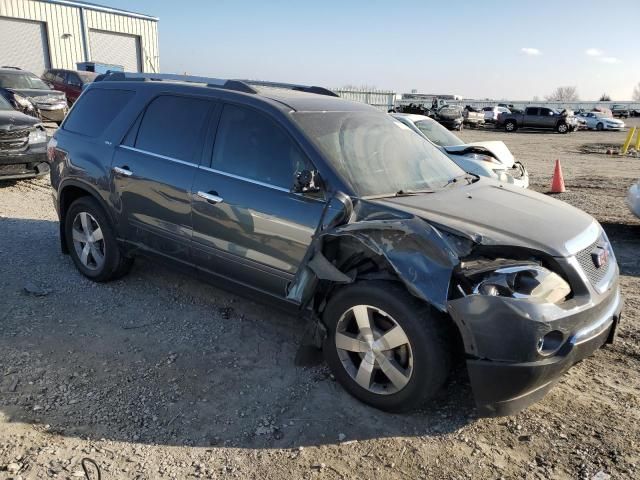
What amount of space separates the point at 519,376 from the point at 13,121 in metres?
8.97

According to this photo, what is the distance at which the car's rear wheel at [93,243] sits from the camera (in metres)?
4.73

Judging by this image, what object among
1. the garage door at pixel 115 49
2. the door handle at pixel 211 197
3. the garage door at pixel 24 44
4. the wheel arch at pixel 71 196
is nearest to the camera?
the door handle at pixel 211 197

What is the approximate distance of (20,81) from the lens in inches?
651

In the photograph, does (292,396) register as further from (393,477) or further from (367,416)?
(393,477)

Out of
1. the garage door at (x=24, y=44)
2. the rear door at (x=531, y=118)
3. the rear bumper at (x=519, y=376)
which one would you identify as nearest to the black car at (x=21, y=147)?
the rear bumper at (x=519, y=376)

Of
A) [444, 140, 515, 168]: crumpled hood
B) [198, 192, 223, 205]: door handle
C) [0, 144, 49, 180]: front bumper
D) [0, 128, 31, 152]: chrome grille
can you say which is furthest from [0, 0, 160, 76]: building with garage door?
[198, 192, 223, 205]: door handle

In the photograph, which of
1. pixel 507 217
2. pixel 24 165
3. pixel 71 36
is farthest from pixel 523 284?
pixel 71 36

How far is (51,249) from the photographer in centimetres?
585

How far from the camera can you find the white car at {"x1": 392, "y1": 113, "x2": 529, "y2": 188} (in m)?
8.13

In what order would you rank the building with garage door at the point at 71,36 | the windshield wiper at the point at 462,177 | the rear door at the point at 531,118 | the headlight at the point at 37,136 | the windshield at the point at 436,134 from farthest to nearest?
1. the rear door at the point at 531,118
2. the building with garage door at the point at 71,36
3. the windshield at the point at 436,134
4. the headlight at the point at 37,136
5. the windshield wiper at the point at 462,177

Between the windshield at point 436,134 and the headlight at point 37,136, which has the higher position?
the windshield at point 436,134

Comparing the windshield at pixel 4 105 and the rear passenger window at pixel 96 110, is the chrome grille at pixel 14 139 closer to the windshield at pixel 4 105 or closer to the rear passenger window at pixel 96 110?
the windshield at pixel 4 105

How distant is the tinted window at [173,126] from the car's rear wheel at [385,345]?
1.79 meters

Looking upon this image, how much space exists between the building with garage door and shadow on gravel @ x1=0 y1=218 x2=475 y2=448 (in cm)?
2842
